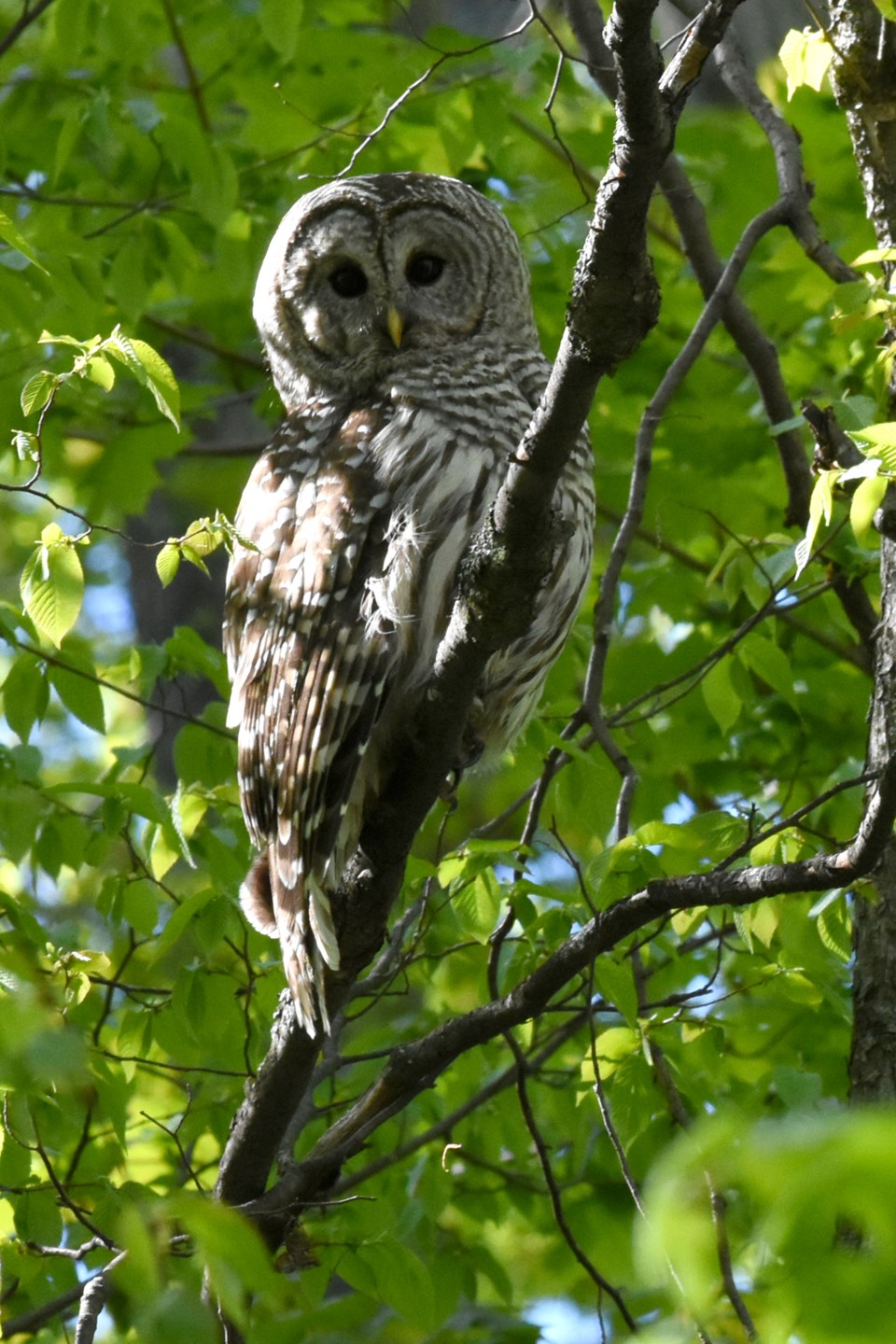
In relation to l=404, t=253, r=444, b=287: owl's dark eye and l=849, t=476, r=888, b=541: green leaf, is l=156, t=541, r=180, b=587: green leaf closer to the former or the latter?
l=849, t=476, r=888, b=541: green leaf

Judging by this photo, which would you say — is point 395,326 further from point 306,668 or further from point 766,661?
point 766,661

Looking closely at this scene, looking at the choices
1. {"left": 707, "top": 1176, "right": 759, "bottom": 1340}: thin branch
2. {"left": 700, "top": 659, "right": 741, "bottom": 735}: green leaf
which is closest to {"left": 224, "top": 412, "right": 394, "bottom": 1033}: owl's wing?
{"left": 700, "top": 659, "right": 741, "bottom": 735}: green leaf

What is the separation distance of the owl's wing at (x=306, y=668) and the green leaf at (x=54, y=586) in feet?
2.28

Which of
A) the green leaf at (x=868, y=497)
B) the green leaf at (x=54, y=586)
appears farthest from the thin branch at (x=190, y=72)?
the green leaf at (x=868, y=497)

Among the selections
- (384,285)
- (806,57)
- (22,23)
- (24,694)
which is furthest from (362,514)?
(22,23)

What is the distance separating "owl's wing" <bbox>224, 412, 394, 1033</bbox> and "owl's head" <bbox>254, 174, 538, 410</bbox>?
0.90 feet

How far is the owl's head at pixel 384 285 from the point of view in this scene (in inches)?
149

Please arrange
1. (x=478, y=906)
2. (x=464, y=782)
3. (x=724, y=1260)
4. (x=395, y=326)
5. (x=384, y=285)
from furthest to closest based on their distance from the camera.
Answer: (x=464, y=782)
(x=384, y=285)
(x=395, y=326)
(x=478, y=906)
(x=724, y=1260)

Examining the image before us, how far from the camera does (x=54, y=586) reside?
2.62 metres

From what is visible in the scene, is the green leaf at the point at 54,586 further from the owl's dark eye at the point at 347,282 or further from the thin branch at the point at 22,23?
the thin branch at the point at 22,23

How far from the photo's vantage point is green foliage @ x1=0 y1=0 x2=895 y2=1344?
9.55 feet

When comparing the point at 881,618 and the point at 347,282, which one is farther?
the point at 347,282

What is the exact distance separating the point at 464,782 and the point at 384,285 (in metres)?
1.45

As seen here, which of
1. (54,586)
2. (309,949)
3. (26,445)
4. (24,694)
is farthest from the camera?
(24,694)
